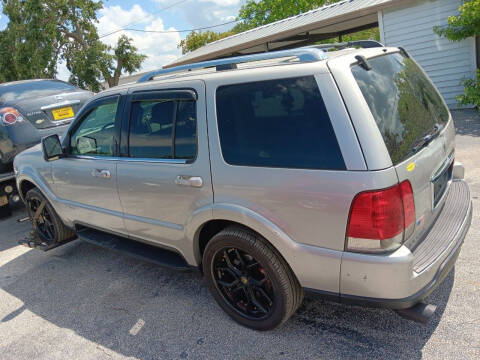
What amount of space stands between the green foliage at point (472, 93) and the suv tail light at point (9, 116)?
8647 millimetres

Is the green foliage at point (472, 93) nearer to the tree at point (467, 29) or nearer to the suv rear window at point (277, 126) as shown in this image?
the tree at point (467, 29)

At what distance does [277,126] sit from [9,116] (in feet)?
17.0

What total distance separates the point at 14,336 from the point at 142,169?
174 centimetres

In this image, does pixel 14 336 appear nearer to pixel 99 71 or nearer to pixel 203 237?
pixel 203 237

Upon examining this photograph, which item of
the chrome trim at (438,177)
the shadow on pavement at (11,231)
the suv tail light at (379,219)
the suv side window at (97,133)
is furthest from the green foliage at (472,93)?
the shadow on pavement at (11,231)

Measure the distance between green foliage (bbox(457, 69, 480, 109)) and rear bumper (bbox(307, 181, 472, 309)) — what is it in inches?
275

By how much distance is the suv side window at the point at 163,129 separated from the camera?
9.20 feet

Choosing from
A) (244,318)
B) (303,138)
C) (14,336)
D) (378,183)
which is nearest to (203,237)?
(244,318)

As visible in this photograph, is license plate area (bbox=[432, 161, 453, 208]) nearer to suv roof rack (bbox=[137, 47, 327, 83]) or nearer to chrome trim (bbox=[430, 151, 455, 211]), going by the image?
chrome trim (bbox=[430, 151, 455, 211])

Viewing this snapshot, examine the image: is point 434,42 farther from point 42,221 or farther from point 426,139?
point 42,221

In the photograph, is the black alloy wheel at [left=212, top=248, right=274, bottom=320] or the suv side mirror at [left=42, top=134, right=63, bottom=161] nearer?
the black alloy wheel at [left=212, top=248, right=274, bottom=320]

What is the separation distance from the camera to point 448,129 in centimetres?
286

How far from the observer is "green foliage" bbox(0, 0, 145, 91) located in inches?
783

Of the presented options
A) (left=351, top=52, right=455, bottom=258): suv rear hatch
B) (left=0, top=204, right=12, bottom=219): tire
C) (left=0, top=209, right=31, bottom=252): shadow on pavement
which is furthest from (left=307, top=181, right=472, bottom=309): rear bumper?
(left=0, top=204, right=12, bottom=219): tire
